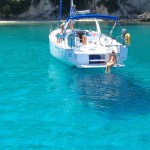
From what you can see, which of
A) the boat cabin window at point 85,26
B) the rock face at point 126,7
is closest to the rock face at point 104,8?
the rock face at point 126,7

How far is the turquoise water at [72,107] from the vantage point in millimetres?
12000

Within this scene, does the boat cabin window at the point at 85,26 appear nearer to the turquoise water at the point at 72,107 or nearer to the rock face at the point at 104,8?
the rock face at the point at 104,8

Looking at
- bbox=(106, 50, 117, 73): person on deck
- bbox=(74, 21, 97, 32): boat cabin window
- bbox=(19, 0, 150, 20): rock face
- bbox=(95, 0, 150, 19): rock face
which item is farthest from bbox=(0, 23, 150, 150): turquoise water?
bbox=(95, 0, 150, 19): rock face

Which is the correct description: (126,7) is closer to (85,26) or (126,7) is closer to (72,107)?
(85,26)

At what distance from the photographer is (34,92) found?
58.4ft

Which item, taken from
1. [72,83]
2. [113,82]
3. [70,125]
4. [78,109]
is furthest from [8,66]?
[70,125]

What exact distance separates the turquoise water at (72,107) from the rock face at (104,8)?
46305 millimetres

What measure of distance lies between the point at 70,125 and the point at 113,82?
22.6 feet

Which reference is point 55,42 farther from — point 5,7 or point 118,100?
Result: point 5,7

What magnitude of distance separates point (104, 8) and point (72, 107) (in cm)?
5869

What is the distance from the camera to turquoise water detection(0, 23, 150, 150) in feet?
39.4

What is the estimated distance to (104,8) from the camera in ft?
235

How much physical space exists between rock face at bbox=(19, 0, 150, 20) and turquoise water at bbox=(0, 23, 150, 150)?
46.3 m

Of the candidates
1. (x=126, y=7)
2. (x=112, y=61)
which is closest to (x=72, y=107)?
(x=112, y=61)
